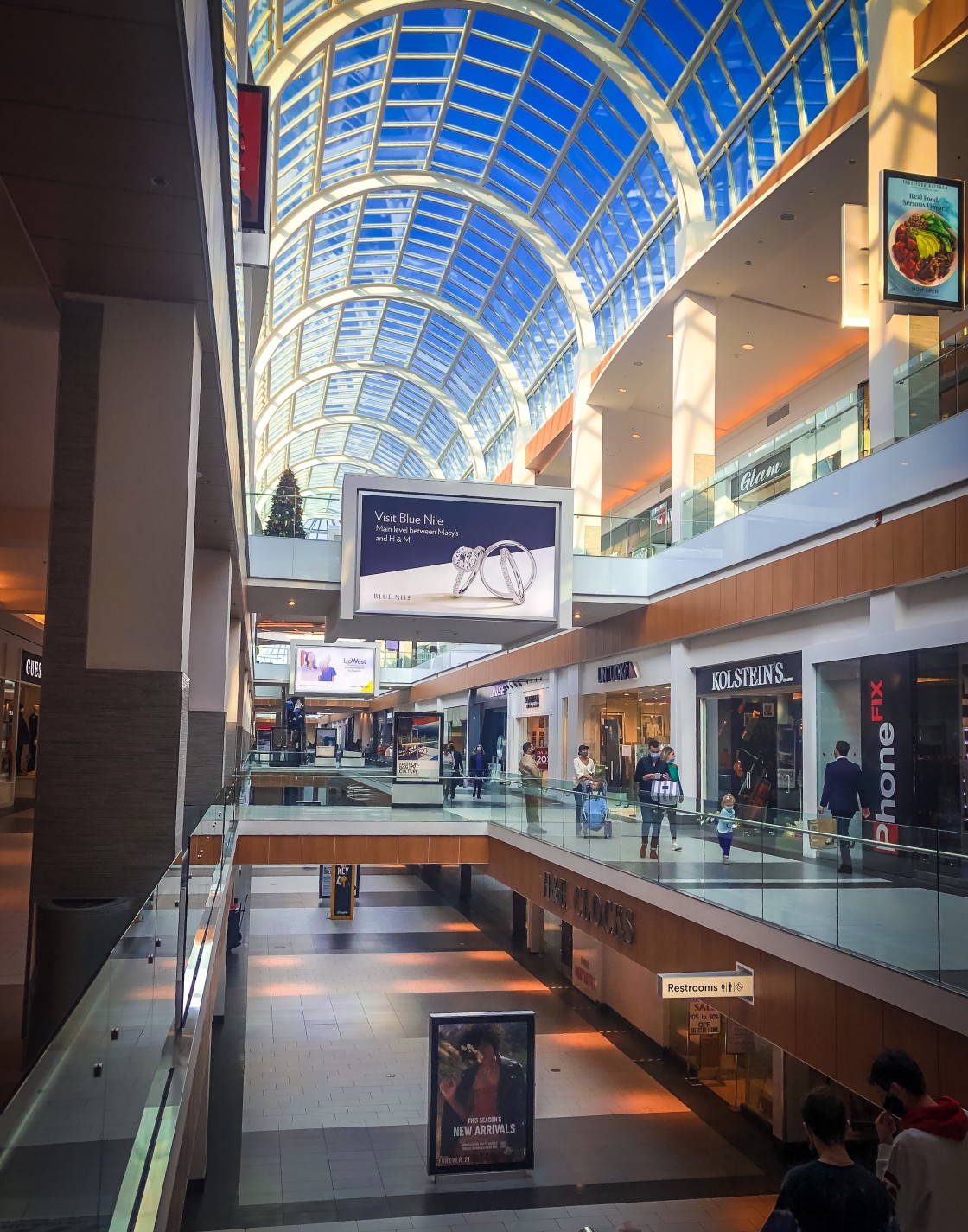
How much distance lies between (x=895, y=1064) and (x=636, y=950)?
9.93 m

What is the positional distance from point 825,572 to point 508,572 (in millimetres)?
7141

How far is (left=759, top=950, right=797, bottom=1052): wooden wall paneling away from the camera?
369 inches

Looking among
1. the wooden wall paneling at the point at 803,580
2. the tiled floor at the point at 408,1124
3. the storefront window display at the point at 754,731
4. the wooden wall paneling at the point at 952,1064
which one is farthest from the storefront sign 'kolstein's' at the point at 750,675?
the wooden wall paneling at the point at 952,1064

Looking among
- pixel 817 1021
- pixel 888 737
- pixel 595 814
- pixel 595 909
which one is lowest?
pixel 595 909

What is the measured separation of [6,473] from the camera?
39.7ft

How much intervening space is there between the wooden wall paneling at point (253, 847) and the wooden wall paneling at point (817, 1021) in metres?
14.3

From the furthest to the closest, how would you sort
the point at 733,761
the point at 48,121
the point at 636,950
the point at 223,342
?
the point at 733,761
the point at 636,950
the point at 223,342
the point at 48,121

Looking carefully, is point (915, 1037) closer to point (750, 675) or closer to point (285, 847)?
point (750, 675)

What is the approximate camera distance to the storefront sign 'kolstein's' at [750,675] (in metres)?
17.1

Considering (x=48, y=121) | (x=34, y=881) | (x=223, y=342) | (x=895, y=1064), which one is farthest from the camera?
(x=223, y=342)

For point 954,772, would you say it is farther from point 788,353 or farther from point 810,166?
point 788,353

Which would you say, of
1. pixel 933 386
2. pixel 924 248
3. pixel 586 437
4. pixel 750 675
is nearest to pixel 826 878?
pixel 933 386

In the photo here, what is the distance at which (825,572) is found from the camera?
15336mm

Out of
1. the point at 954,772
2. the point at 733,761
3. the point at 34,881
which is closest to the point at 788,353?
the point at 733,761
